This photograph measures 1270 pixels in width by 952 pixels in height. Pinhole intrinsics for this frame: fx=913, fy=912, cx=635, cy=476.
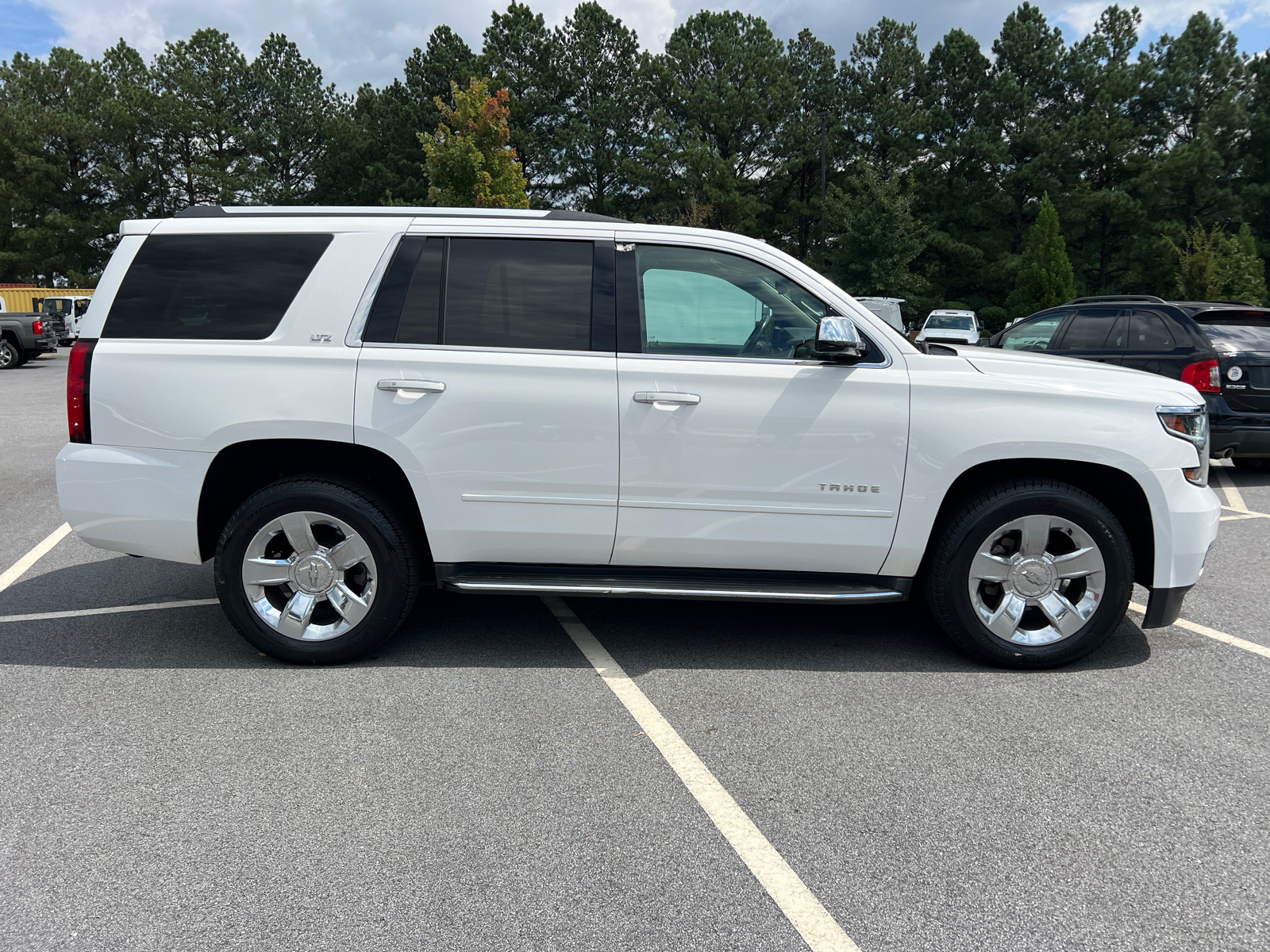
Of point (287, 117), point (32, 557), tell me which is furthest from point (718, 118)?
point (32, 557)

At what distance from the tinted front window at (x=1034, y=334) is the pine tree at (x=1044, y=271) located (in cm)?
2743

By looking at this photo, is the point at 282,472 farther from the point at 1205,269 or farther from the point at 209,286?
the point at 1205,269

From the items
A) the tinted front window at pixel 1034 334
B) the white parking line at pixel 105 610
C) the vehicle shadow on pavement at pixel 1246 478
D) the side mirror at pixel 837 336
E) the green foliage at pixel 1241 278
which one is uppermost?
the green foliage at pixel 1241 278

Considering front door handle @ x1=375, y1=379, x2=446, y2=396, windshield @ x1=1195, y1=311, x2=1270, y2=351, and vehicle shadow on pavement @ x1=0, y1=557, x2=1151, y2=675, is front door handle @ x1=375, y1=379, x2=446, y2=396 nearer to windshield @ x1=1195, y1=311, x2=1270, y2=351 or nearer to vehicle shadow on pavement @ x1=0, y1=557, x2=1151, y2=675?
vehicle shadow on pavement @ x1=0, y1=557, x2=1151, y2=675

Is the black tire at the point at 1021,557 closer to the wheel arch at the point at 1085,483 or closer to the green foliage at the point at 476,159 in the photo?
the wheel arch at the point at 1085,483

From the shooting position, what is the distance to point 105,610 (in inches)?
194

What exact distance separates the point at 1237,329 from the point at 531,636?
7.56 meters

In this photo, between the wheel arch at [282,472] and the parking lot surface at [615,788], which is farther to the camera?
the wheel arch at [282,472]

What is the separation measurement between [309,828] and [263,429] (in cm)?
185

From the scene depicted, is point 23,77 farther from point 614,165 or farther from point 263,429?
point 263,429

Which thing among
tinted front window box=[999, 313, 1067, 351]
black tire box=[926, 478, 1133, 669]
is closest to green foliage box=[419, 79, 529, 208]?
tinted front window box=[999, 313, 1067, 351]

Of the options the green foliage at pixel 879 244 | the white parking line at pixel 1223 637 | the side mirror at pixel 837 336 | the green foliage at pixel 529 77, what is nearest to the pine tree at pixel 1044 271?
the green foliage at pixel 879 244

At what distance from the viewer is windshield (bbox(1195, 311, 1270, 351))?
27.2 ft

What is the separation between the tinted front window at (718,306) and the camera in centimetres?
411
